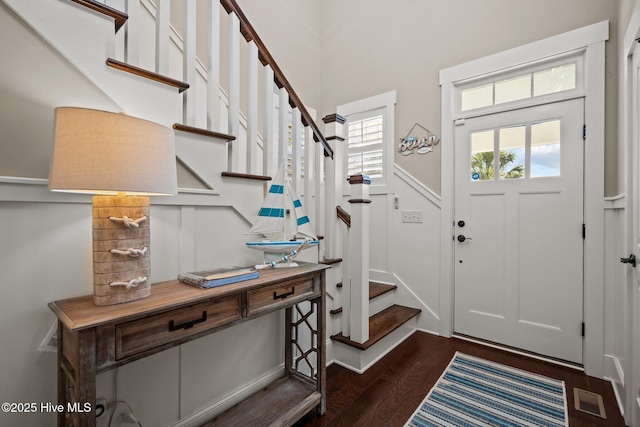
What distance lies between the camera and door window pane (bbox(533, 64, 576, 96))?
231 cm

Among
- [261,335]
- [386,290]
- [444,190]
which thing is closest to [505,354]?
[386,290]

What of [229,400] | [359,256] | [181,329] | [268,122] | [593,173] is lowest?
[229,400]

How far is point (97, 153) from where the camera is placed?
90 cm

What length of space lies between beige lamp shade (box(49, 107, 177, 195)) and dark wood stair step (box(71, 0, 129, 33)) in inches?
21.8

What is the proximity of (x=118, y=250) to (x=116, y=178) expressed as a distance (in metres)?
0.27

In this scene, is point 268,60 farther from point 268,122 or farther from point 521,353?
point 521,353

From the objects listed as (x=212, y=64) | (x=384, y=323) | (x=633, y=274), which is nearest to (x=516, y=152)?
(x=633, y=274)

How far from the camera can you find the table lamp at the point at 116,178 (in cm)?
89

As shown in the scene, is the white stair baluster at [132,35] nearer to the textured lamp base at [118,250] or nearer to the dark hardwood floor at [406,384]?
the textured lamp base at [118,250]

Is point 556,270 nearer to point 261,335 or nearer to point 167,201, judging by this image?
point 261,335

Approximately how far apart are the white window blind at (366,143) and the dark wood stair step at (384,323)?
1423 millimetres

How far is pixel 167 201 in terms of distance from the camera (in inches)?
54.2

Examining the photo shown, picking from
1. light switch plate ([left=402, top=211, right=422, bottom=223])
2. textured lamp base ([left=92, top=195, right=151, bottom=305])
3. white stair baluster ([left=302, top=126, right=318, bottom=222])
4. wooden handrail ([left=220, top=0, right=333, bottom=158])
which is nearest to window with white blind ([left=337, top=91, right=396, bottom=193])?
light switch plate ([left=402, top=211, right=422, bottom=223])

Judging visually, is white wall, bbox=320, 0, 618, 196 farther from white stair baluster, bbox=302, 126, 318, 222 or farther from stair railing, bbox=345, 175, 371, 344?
white stair baluster, bbox=302, 126, 318, 222
